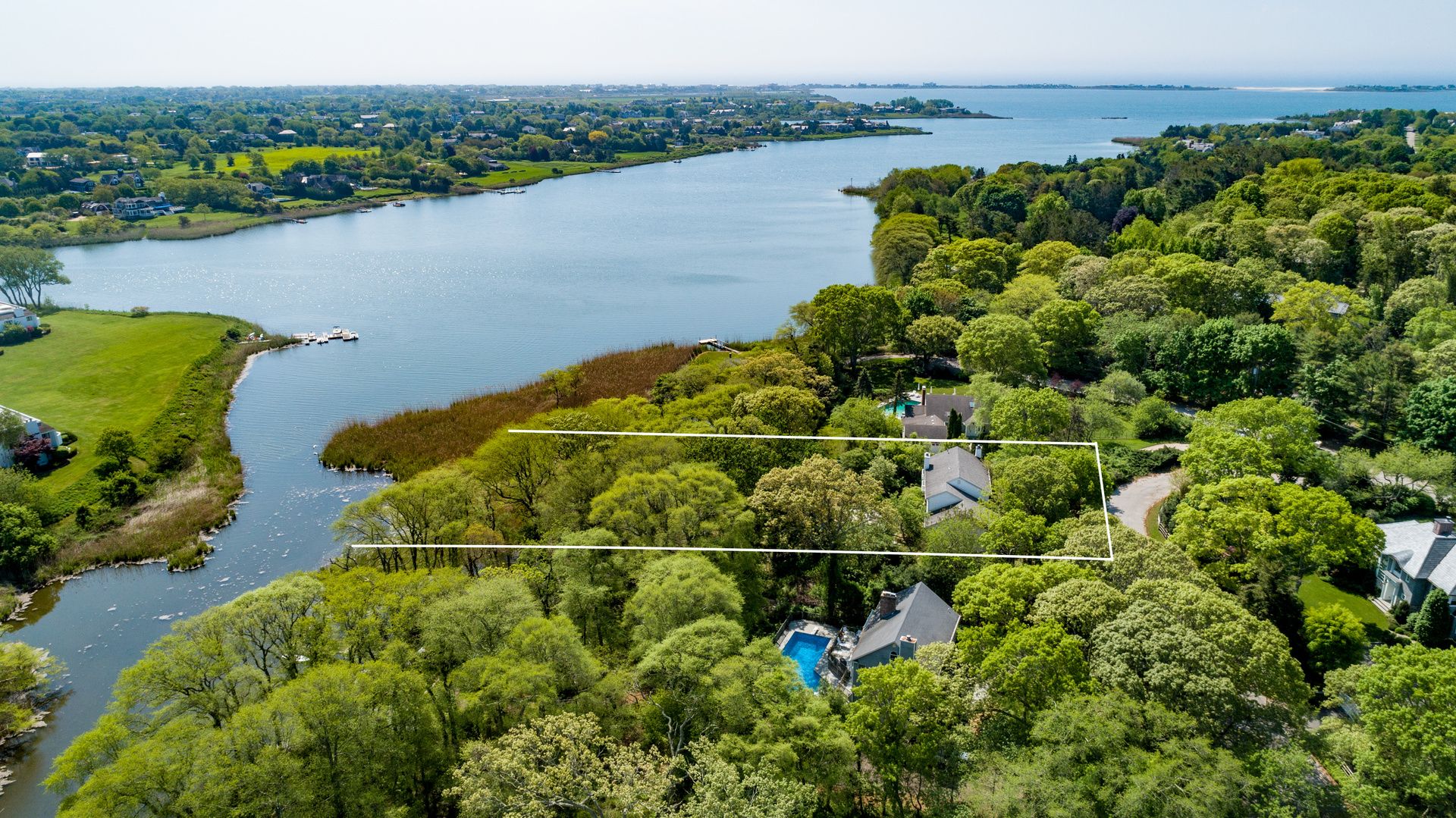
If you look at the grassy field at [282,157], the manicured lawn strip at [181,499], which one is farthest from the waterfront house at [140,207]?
the manicured lawn strip at [181,499]

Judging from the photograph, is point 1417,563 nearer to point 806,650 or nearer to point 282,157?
point 806,650

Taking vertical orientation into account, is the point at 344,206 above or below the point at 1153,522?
above

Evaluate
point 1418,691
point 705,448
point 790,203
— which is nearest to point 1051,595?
point 1418,691

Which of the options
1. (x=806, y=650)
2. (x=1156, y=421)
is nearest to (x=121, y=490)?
(x=806, y=650)

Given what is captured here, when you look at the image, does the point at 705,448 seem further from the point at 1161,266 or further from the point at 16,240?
the point at 16,240

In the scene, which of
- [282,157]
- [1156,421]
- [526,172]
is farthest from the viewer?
[526,172]

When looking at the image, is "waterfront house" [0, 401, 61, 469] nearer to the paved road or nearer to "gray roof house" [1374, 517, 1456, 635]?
the paved road

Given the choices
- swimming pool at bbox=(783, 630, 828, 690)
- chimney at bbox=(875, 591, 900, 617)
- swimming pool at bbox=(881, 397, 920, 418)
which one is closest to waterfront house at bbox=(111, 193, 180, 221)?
swimming pool at bbox=(881, 397, 920, 418)
